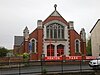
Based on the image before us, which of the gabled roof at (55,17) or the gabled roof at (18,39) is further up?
the gabled roof at (55,17)

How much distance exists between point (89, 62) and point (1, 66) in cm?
993

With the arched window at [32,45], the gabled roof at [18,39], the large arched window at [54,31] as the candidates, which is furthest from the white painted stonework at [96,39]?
the gabled roof at [18,39]

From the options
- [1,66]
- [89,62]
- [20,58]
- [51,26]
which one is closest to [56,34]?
[51,26]

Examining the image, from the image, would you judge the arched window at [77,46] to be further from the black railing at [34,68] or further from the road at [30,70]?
the road at [30,70]

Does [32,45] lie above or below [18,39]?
below

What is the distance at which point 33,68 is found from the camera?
20234mm

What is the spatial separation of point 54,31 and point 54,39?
5.70 feet

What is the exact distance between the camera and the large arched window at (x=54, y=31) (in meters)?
47.2

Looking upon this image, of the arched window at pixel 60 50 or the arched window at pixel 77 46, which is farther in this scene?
the arched window at pixel 77 46

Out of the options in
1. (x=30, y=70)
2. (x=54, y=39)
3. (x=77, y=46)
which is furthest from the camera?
(x=77, y=46)

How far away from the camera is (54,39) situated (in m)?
46.8

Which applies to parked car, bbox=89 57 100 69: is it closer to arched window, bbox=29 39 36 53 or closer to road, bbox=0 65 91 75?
road, bbox=0 65 91 75

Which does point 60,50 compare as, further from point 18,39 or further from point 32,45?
point 18,39

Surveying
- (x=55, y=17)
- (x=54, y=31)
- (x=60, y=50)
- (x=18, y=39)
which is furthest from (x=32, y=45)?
(x=18, y=39)
